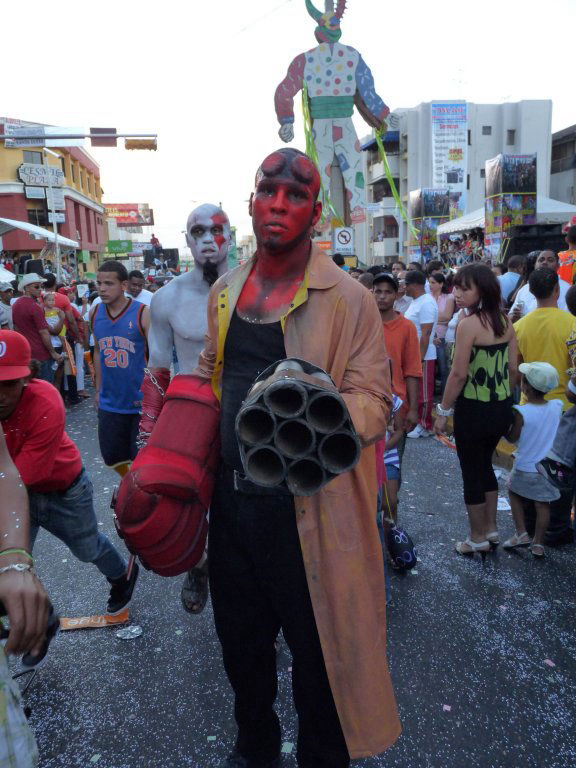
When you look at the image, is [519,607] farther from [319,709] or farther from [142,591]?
[142,591]

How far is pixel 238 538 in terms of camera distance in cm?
197

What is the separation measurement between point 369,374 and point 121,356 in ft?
9.57

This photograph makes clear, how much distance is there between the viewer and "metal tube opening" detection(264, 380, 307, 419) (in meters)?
1.34

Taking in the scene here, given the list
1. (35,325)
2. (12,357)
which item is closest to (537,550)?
(12,357)

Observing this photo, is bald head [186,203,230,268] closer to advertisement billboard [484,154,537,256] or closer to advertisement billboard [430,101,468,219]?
advertisement billboard [484,154,537,256]

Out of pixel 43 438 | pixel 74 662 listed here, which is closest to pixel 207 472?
pixel 43 438

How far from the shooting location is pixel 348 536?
176 centimetres

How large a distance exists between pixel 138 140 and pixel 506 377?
14.0 meters

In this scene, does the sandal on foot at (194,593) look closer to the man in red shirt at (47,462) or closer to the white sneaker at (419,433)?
the man in red shirt at (47,462)

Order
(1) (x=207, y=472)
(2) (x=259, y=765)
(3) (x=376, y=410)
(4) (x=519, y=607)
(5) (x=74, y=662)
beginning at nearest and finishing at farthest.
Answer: (3) (x=376, y=410), (1) (x=207, y=472), (2) (x=259, y=765), (5) (x=74, y=662), (4) (x=519, y=607)

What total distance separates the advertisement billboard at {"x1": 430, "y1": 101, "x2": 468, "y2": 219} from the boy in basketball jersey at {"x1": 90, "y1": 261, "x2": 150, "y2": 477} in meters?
40.9

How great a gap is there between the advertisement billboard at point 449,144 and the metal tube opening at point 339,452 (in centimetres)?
4348

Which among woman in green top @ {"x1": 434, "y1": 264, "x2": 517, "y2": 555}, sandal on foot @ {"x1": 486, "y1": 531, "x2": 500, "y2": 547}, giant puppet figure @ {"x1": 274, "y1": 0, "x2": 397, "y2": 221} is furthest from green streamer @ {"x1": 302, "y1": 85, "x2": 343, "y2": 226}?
sandal on foot @ {"x1": 486, "y1": 531, "x2": 500, "y2": 547}

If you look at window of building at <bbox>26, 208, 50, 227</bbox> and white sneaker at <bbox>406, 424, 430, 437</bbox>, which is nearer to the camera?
white sneaker at <bbox>406, 424, 430, 437</bbox>
